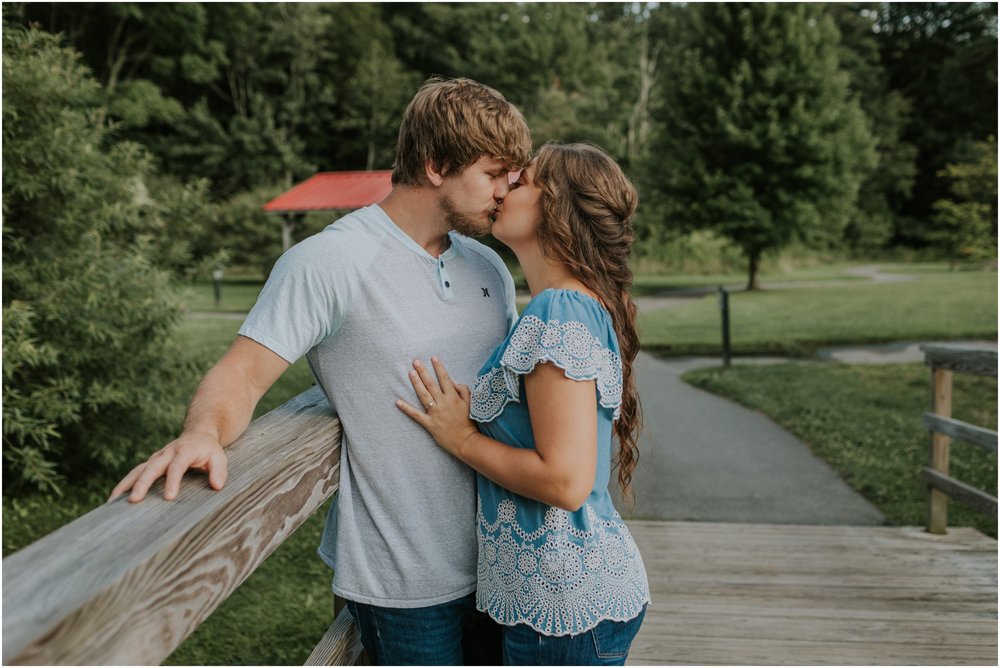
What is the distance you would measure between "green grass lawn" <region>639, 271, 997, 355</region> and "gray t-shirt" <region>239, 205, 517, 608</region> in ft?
26.6

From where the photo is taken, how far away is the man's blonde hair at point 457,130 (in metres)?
1.83

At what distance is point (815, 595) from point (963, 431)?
5.24ft

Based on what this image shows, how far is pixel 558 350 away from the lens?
5.16 ft

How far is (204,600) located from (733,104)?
22.9 metres

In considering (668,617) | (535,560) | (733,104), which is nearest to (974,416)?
(668,617)

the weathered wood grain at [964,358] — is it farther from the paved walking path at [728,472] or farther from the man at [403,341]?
the man at [403,341]

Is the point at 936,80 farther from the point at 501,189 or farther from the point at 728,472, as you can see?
the point at 501,189

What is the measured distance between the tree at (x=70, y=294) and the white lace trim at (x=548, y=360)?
4184 mm

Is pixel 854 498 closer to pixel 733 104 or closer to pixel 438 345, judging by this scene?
pixel 438 345

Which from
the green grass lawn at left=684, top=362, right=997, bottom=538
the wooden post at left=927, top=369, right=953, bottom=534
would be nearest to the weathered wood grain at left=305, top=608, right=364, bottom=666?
the wooden post at left=927, top=369, right=953, bottom=534

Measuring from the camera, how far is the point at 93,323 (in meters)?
5.50

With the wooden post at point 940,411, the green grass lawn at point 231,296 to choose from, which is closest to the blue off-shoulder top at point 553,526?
the wooden post at point 940,411

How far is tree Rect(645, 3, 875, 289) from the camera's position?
72.5 ft

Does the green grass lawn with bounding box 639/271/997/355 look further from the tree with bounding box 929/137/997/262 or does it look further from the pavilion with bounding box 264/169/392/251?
the pavilion with bounding box 264/169/392/251
